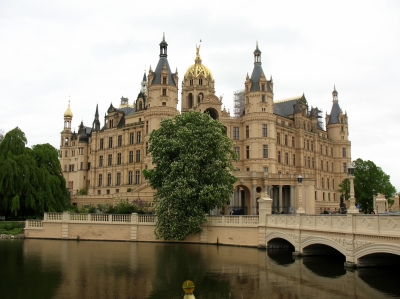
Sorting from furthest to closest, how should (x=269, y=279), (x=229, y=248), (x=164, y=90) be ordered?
1. (x=164, y=90)
2. (x=229, y=248)
3. (x=269, y=279)

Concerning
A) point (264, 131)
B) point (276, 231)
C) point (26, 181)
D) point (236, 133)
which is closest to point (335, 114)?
point (264, 131)

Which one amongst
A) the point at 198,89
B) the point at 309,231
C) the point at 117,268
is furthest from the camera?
the point at 198,89

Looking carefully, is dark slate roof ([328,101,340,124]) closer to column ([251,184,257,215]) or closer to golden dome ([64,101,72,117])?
column ([251,184,257,215])

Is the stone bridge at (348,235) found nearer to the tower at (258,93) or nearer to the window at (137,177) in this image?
the tower at (258,93)

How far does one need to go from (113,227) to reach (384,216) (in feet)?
87.4

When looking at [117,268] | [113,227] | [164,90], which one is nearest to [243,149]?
[164,90]

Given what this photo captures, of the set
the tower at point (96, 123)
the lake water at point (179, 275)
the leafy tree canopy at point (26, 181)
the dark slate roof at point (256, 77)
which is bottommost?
the lake water at point (179, 275)

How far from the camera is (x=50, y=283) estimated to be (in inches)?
779

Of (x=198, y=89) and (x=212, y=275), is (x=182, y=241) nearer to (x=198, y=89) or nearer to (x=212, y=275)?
(x=212, y=275)

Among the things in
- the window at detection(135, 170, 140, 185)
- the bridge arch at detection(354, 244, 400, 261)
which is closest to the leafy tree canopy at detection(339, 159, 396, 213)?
the window at detection(135, 170, 140, 185)

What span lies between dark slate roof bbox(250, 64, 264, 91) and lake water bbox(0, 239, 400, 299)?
127 ft

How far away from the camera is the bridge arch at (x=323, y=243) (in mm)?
22947

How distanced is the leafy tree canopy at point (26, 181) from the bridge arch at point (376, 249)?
32365 mm

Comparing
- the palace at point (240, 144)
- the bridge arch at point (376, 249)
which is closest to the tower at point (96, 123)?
the palace at point (240, 144)
